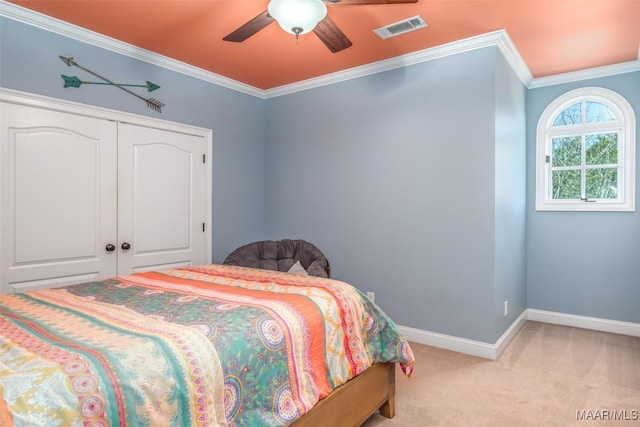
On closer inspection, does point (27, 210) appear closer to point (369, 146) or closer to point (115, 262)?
point (115, 262)

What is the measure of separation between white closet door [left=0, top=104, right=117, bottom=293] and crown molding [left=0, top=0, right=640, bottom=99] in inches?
24.0

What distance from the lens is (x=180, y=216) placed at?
3.53 m

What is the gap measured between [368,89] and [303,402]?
2.91 meters

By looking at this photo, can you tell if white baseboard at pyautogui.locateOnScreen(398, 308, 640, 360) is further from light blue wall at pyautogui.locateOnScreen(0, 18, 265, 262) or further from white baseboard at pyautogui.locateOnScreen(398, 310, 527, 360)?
light blue wall at pyautogui.locateOnScreen(0, 18, 265, 262)

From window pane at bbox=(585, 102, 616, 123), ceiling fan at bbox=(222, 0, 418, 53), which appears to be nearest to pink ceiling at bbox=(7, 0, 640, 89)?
ceiling fan at bbox=(222, 0, 418, 53)

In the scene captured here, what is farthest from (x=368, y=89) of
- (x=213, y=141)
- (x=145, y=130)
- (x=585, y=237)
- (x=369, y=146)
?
(x=585, y=237)

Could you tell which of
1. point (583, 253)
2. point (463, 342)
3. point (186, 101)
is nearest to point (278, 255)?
point (186, 101)

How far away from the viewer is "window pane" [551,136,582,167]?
12.3 feet

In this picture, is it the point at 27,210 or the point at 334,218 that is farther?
the point at 334,218

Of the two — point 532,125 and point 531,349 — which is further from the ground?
point 532,125

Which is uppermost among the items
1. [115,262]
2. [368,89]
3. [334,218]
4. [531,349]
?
[368,89]

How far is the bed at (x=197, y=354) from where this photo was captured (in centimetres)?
97

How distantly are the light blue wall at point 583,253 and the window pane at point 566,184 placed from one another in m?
0.19

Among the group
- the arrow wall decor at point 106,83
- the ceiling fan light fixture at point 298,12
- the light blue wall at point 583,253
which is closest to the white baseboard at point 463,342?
the light blue wall at point 583,253
